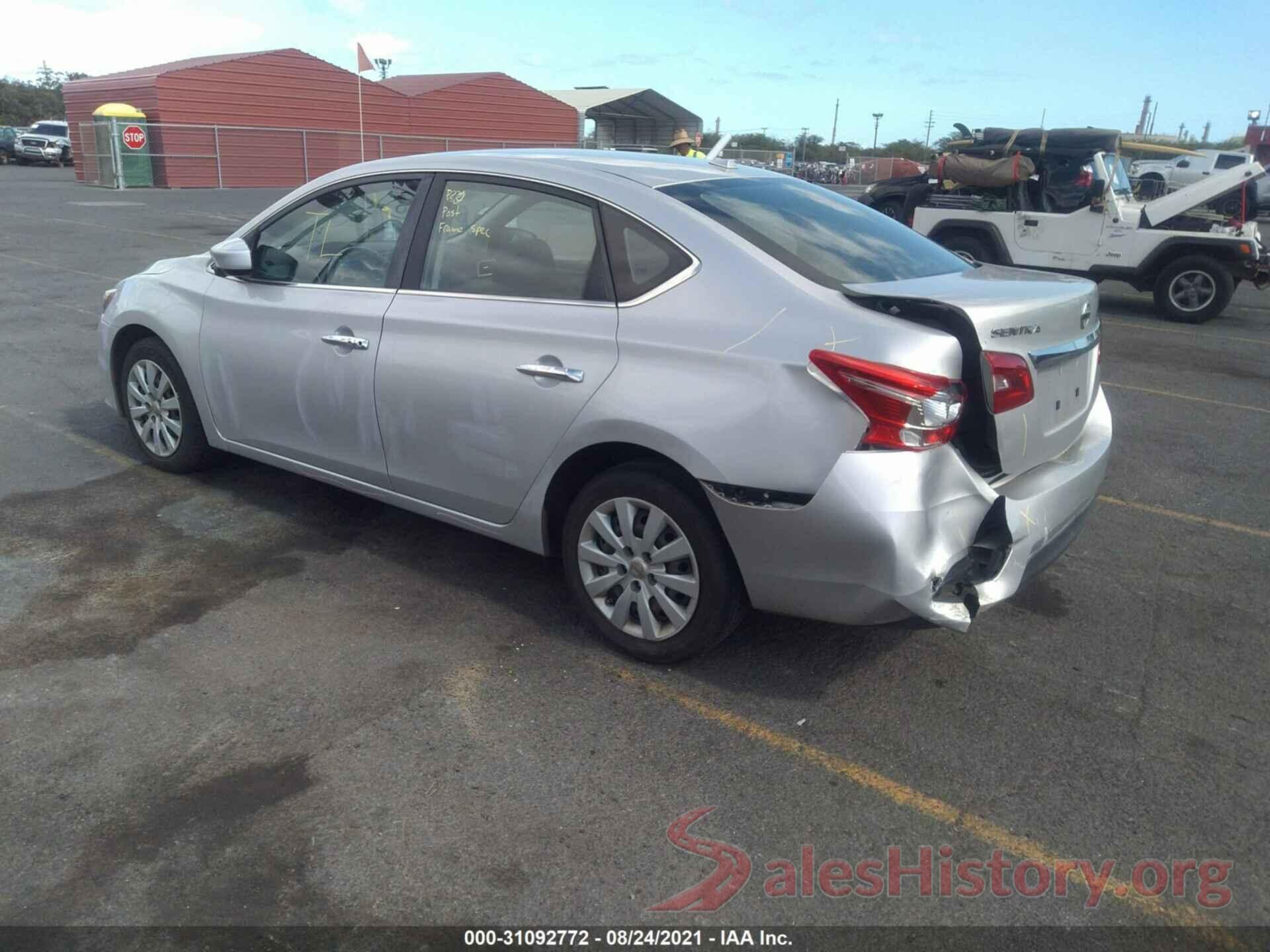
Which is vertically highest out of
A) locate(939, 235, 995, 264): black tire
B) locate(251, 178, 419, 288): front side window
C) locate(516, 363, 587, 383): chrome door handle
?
locate(251, 178, 419, 288): front side window

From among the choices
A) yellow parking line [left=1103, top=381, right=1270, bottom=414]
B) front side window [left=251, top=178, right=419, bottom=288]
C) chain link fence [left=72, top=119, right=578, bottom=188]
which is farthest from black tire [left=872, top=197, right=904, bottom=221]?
chain link fence [left=72, top=119, right=578, bottom=188]

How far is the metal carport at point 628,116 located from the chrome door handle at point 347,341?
40418 millimetres

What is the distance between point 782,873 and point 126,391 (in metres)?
4.54

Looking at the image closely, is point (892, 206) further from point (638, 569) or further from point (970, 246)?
point (638, 569)

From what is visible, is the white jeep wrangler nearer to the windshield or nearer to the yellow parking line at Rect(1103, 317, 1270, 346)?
the windshield

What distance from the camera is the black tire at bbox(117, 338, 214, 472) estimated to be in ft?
17.0

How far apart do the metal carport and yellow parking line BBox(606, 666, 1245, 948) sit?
41.6m

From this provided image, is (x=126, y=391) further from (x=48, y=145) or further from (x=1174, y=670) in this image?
(x=48, y=145)

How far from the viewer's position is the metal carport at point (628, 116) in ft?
147

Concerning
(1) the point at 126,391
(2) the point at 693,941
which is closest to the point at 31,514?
(1) the point at 126,391

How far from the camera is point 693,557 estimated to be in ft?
11.3

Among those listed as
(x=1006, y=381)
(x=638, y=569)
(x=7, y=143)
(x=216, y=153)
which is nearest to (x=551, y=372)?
(x=638, y=569)

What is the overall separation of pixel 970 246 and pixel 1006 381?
1076 cm
